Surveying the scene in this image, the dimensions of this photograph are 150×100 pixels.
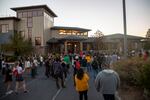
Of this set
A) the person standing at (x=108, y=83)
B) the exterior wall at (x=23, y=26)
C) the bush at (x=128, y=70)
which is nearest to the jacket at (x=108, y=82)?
the person standing at (x=108, y=83)

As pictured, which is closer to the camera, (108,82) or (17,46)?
(108,82)

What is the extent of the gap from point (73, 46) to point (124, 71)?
47657mm

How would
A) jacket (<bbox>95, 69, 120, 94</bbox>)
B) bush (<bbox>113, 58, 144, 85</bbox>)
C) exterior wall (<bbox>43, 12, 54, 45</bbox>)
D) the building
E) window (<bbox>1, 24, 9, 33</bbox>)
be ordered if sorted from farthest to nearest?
exterior wall (<bbox>43, 12, 54, 45</bbox>)
window (<bbox>1, 24, 9, 33</bbox>)
the building
bush (<bbox>113, 58, 144, 85</bbox>)
jacket (<bbox>95, 69, 120, 94</bbox>)

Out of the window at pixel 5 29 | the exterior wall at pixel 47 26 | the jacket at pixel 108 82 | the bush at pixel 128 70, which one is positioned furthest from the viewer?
the exterior wall at pixel 47 26

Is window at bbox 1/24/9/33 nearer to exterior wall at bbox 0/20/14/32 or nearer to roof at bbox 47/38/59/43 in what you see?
exterior wall at bbox 0/20/14/32

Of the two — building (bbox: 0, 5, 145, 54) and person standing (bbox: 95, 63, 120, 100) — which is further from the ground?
building (bbox: 0, 5, 145, 54)

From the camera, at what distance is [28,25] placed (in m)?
59.2

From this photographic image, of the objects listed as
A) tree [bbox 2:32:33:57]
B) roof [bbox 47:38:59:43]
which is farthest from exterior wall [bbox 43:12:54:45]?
tree [bbox 2:32:33:57]

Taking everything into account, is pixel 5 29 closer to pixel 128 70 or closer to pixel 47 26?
pixel 47 26

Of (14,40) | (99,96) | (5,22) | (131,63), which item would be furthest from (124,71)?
(5,22)

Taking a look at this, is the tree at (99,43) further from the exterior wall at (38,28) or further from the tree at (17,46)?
the tree at (17,46)

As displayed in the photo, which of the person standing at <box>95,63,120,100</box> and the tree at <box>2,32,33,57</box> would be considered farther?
the tree at <box>2,32,33,57</box>

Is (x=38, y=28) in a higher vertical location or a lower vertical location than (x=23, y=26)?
lower

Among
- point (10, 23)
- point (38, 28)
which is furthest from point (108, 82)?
point (10, 23)
